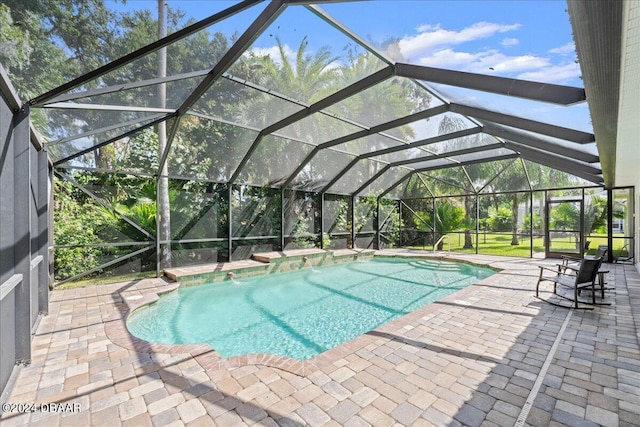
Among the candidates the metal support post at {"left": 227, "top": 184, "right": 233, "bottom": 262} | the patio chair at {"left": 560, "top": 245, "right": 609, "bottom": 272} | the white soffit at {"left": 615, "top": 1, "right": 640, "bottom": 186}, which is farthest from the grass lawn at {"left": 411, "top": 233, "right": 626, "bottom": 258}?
the metal support post at {"left": 227, "top": 184, "right": 233, "bottom": 262}

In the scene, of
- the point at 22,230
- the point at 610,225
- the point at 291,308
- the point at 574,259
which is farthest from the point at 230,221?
the point at 610,225

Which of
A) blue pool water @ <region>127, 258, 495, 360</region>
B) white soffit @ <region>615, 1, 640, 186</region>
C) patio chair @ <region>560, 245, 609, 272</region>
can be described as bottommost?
blue pool water @ <region>127, 258, 495, 360</region>

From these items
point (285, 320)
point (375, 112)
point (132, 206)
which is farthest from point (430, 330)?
point (132, 206)

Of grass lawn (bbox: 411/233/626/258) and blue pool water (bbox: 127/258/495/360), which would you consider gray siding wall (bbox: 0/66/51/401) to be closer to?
blue pool water (bbox: 127/258/495/360)

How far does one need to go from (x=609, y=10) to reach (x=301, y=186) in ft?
33.5

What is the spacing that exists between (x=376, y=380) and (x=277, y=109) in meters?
5.80

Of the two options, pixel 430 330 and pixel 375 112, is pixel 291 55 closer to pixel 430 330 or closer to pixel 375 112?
pixel 375 112

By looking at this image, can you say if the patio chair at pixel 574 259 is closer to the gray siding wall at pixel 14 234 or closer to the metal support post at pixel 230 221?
the gray siding wall at pixel 14 234

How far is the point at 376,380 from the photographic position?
9.16 feet

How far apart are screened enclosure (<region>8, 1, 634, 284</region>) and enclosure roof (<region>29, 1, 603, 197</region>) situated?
0.11 ft

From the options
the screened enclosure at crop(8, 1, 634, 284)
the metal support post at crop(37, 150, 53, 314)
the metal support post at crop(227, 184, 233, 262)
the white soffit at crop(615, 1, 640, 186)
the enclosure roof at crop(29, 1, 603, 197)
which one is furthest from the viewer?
the metal support post at crop(227, 184, 233, 262)

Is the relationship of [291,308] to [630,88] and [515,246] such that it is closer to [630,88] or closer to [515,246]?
[630,88]

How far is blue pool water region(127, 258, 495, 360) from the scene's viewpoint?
4.78 m

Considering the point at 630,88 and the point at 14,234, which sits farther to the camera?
the point at 14,234
